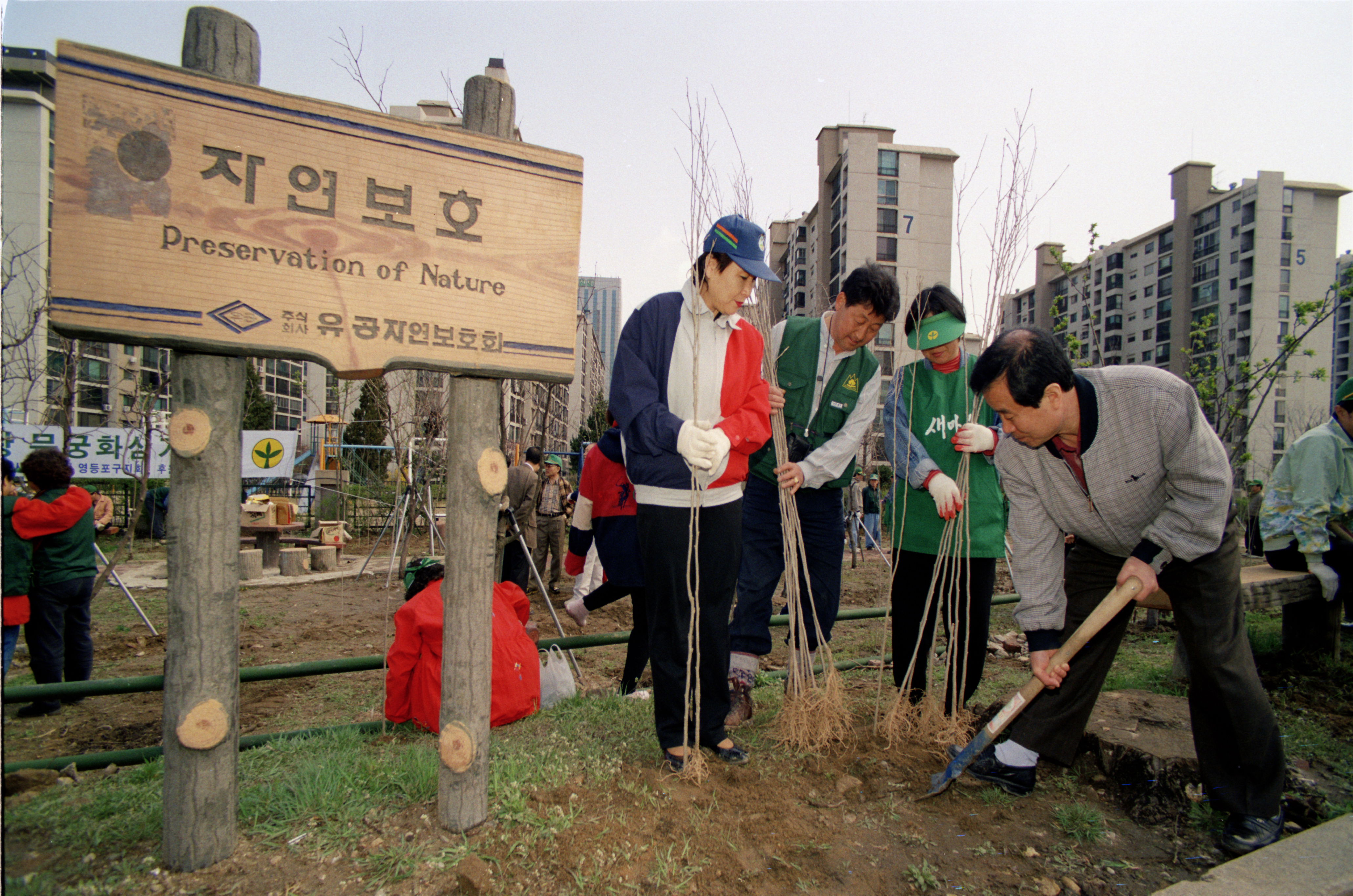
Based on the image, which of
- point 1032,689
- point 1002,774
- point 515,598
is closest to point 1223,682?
point 1032,689

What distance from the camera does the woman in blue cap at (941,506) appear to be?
273cm

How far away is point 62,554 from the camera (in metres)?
4.24

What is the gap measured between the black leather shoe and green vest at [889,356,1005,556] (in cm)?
75

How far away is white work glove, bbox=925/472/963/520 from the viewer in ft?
8.70

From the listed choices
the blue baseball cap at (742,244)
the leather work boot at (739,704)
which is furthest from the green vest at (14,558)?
the blue baseball cap at (742,244)

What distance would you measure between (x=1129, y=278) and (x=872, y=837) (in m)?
68.9

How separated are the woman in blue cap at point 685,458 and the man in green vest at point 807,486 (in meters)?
0.45

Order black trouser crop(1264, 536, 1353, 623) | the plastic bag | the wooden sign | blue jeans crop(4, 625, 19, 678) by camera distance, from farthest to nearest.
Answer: blue jeans crop(4, 625, 19, 678)
black trouser crop(1264, 536, 1353, 623)
the plastic bag
the wooden sign

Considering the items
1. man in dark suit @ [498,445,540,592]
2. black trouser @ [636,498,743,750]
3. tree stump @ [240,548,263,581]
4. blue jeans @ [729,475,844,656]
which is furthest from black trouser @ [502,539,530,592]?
tree stump @ [240,548,263,581]

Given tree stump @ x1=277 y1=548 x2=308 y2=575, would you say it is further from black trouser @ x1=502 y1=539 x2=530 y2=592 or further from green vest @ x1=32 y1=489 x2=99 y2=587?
green vest @ x1=32 y1=489 x2=99 y2=587

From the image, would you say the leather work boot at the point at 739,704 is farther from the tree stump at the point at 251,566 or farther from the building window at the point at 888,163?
the building window at the point at 888,163

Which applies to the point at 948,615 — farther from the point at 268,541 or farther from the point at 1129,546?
the point at 268,541

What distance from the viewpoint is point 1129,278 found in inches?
2270

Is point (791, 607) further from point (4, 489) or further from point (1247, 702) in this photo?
point (4, 489)
